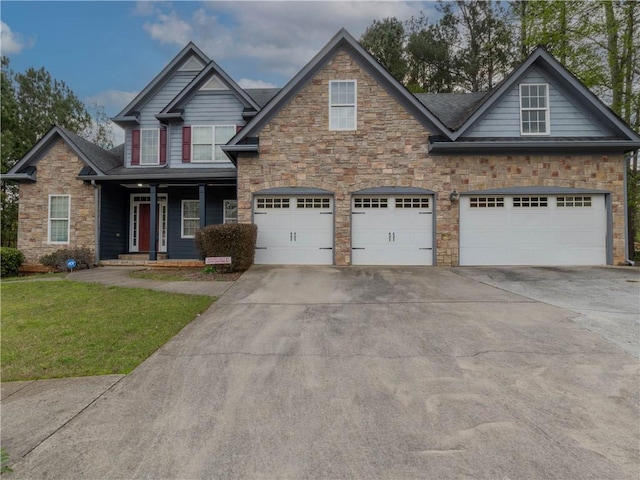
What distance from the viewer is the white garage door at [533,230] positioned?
10664 millimetres

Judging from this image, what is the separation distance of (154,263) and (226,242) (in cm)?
434

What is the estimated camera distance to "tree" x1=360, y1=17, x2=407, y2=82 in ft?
79.7

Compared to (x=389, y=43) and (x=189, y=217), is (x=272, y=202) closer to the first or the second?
(x=189, y=217)

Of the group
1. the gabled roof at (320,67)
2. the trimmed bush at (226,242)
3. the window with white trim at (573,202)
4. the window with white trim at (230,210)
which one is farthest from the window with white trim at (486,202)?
the window with white trim at (230,210)

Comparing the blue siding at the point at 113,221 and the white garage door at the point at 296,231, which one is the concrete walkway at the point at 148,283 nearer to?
the blue siding at the point at 113,221

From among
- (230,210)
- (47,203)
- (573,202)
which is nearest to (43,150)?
(47,203)

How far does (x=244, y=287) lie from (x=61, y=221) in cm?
973

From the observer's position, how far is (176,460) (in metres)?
2.38

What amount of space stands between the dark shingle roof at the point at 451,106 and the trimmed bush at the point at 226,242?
26.9 ft

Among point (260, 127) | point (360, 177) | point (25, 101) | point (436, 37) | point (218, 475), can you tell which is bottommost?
point (218, 475)

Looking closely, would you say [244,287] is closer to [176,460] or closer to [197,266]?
[197,266]

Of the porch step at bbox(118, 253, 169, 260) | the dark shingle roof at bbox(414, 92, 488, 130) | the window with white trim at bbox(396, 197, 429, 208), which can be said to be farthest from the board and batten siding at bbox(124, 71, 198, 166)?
the window with white trim at bbox(396, 197, 429, 208)

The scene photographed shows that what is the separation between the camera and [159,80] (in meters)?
14.3

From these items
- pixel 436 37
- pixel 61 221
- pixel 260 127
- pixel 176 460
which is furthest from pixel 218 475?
pixel 436 37
